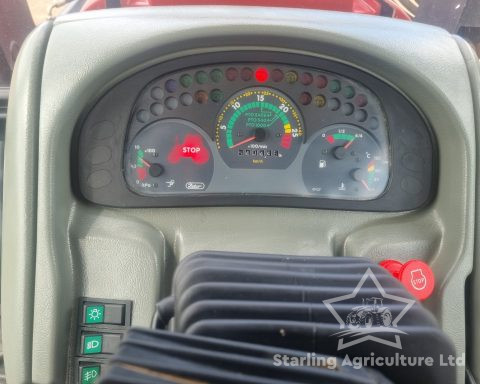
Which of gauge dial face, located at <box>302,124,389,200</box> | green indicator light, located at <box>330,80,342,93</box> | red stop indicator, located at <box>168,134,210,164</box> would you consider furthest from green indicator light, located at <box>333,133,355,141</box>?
red stop indicator, located at <box>168,134,210,164</box>

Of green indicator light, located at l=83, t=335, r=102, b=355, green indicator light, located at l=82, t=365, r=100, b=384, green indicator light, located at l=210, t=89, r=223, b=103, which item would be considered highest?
green indicator light, located at l=210, t=89, r=223, b=103

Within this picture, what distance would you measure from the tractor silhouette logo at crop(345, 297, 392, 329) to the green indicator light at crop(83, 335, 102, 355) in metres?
0.66

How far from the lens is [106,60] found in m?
1.19

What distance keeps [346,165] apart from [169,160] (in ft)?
1.44

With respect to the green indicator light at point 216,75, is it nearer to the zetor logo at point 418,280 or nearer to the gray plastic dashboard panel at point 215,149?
the gray plastic dashboard panel at point 215,149

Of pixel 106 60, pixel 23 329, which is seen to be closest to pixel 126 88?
pixel 106 60

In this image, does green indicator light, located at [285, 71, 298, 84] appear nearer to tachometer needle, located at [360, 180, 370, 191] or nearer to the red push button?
tachometer needle, located at [360, 180, 370, 191]

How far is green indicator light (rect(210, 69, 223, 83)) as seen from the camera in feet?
4.34

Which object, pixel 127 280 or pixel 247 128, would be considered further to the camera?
pixel 247 128

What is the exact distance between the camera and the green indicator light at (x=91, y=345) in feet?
3.90

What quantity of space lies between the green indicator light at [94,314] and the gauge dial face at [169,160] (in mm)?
288

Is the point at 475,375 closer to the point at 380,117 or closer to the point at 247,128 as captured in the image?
the point at 380,117

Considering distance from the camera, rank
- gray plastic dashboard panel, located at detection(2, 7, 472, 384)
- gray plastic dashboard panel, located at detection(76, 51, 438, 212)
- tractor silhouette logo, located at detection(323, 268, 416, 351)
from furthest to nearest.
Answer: gray plastic dashboard panel, located at detection(76, 51, 438, 212) → gray plastic dashboard panel, located at detection(2, 7, 472, 384) → tractor silhouette logo, located at detection(323, 268, 416, 351)

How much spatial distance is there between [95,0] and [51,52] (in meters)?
0.61
